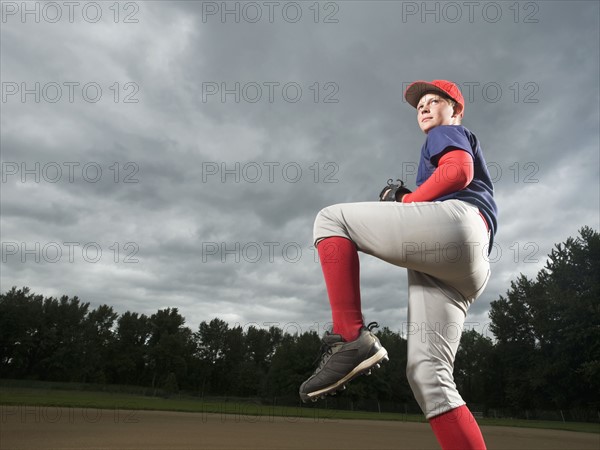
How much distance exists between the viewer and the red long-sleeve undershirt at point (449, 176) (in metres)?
1.84

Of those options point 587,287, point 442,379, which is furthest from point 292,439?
point 587,287

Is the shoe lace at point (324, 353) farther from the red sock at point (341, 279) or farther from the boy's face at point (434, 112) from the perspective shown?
the boy's face at point (434, 112)

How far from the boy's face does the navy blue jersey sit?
0.17 m

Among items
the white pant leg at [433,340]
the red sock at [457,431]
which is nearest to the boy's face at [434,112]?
the white pant leg at [433,340]

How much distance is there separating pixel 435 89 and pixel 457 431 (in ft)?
5.14

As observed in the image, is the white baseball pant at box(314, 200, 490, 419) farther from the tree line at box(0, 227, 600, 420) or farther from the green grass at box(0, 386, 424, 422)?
the tree line at box(0, 227, 600, 420)

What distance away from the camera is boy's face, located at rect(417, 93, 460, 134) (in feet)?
7.39

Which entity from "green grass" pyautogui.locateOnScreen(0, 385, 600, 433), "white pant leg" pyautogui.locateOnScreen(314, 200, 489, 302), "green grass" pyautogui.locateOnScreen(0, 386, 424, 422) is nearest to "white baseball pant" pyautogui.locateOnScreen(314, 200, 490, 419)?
"white pant leg" pyautogui.locateOnScreen(314, 200, 489, 302)

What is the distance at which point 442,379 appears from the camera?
1908 millimetres

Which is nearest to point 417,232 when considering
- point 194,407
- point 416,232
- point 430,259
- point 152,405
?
point 416,232

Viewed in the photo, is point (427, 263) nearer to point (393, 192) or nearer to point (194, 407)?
point (393, 192)

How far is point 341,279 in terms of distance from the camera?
1.81 m

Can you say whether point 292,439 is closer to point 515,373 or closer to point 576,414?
point 576,414

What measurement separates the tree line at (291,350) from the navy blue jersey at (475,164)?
3589 centimetres
